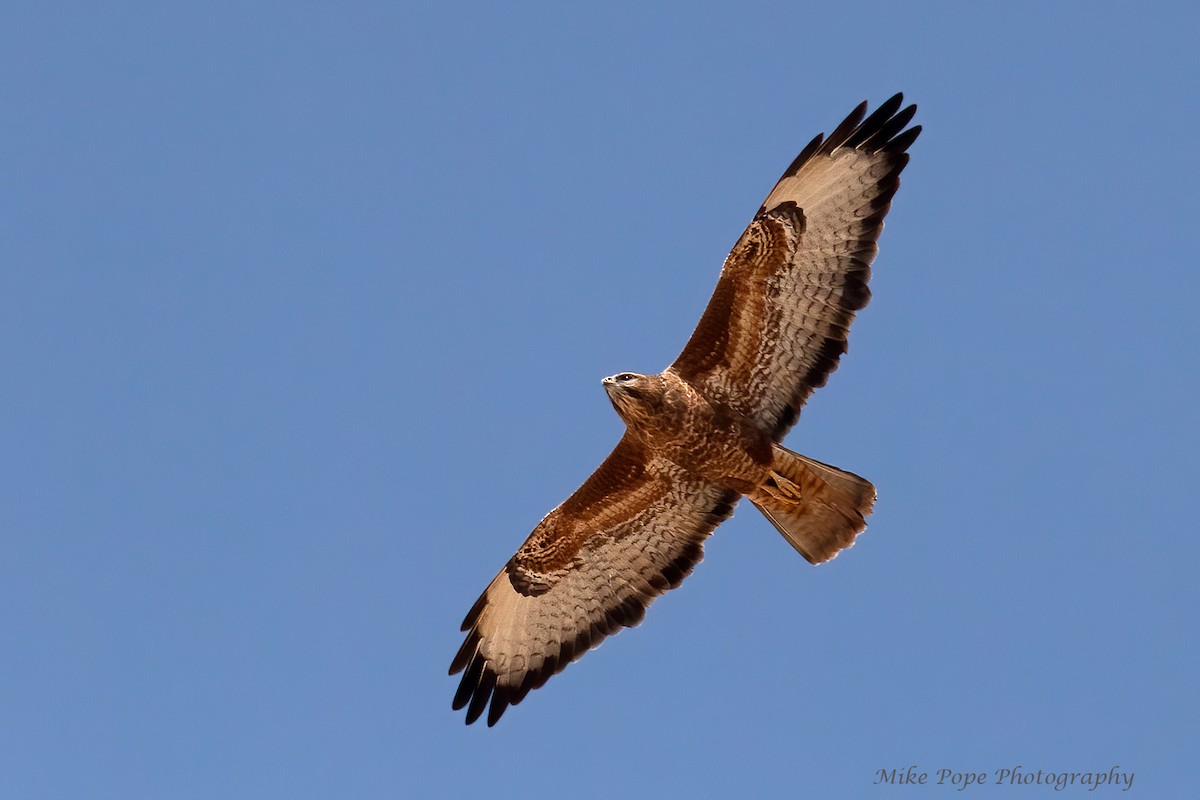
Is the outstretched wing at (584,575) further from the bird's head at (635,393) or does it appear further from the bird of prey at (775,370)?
the bird's head at (635,393)

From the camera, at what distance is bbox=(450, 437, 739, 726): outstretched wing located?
10758mm

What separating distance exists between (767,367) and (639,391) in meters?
1.11

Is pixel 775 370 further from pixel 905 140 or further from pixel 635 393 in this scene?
pixel 905 140

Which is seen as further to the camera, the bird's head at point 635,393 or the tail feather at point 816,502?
the tail feather at point 816,502

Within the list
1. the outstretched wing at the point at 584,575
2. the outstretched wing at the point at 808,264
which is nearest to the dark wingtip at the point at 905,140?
the outstretched wing at the point at 808,264

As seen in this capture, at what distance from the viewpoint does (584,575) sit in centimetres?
1098

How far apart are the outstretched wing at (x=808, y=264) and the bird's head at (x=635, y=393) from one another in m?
0.38

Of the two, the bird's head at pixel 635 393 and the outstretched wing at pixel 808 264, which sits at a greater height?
the outstretched wing at pixel 808 264

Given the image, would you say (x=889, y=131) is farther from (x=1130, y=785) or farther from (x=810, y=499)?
(x=1130, y=785)

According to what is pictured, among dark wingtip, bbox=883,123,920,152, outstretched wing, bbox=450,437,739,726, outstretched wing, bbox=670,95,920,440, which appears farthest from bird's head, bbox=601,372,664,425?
dark wingtip, bbox=883,123,920,152

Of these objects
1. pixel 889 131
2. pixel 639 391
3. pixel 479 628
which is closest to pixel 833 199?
pixel 889 131

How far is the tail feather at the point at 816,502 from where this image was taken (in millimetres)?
9992

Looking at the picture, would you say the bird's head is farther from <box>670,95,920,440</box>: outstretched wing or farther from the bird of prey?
<box>670,95,920,440</box>: outstretched wing

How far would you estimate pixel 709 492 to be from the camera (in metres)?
10.7
